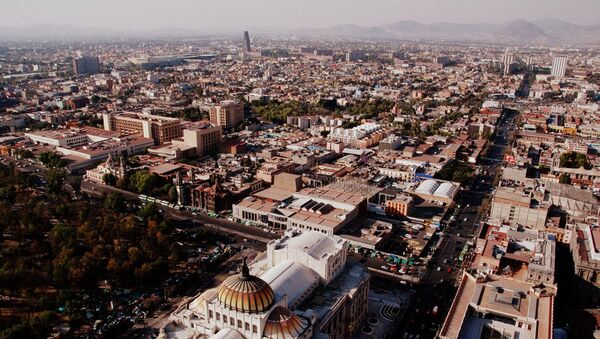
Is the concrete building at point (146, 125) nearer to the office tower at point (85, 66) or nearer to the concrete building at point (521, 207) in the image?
the concrete building at point (521, 207)

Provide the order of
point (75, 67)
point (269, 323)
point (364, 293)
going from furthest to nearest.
→ point (75, 67) < point (364, 293) < point (269, 323)

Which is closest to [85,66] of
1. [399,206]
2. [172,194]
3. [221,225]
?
[172,194]

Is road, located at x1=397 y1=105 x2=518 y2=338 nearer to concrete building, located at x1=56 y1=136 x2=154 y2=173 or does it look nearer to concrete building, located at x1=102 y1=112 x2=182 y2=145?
concrete building, located at x1=56 y1=136 x2=154 y2=173

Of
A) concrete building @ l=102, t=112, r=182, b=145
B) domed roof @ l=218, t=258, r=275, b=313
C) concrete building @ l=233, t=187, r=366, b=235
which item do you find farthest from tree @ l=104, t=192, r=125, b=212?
concrete building @ l=102, t=112, r=182, b=145

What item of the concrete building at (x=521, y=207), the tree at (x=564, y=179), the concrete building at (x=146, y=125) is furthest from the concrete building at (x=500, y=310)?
the concrete building at (x=146, y=125)

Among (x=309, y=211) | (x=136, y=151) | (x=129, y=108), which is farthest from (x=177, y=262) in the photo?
(x=129, y=108)

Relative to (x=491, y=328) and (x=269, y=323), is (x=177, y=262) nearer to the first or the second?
(x=269, y=323)

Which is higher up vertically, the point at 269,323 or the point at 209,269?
the point at 269,323
